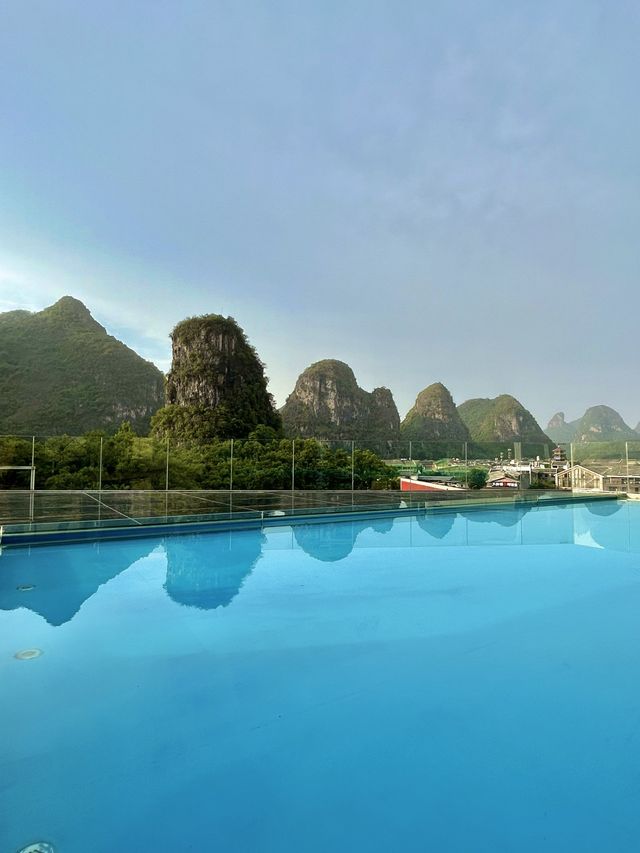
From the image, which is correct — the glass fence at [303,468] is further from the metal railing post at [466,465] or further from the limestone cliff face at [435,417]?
the limestone cliff face at [435,417]

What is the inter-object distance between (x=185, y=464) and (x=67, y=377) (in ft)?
114

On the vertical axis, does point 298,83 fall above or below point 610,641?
above

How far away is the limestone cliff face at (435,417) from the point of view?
60.1 metres

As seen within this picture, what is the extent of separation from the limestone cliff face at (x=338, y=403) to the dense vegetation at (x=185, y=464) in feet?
124

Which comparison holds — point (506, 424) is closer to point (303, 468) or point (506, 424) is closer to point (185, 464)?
point (303, 468)

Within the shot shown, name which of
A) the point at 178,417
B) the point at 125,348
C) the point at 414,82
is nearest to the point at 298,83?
the point at 414,82

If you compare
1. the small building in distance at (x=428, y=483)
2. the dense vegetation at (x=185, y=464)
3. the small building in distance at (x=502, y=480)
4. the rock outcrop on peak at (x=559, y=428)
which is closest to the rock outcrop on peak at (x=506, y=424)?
the rock outcrop on peak at (x=559, y=428)

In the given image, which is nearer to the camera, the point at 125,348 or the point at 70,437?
the point at 70,437

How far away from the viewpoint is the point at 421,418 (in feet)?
205

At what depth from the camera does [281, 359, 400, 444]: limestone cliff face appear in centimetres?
5188

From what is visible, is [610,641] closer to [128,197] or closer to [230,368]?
[128,197]

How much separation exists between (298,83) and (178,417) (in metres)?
18.6

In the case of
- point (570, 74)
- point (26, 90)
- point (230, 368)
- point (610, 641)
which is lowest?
point (610, 641)

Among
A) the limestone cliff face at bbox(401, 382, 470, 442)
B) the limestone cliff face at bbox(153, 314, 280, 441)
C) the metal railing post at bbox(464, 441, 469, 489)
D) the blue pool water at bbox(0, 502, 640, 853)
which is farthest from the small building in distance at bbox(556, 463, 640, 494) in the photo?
the limestone cliff face at bbox(401, 382, 470, 442)
